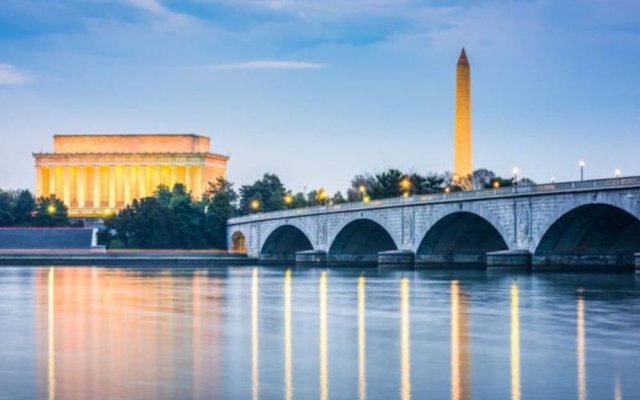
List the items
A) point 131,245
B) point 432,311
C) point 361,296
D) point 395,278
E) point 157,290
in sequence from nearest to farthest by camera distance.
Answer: point 432,311
point 361,296
point 157,290
point 395,278
point 131,245

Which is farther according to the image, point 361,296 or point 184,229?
point 184,229

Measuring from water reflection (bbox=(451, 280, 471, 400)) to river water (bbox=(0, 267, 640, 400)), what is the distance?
5 centimetres

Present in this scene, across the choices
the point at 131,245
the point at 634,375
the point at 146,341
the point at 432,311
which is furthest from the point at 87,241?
the point at 634,375

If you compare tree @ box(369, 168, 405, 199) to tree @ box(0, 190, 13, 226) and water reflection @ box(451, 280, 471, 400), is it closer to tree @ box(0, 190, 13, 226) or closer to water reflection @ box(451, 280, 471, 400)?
tree @ box(0, 190, 13, 226)

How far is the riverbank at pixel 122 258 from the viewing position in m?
129

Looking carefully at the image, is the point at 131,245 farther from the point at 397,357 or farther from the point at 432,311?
the point at 397,357

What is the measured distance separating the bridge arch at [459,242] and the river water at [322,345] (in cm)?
3970

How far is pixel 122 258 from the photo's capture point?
433ft

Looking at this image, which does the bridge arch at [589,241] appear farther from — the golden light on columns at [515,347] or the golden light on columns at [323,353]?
the golden light on columns at [323,353]

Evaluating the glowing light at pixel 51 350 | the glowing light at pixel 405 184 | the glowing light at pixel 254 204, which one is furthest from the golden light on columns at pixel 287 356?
the glowing light at pixel 254 204

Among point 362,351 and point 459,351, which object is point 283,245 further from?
point 362,351

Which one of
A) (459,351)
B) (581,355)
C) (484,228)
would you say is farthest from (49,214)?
(581,355)

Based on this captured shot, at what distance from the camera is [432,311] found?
4556 cm

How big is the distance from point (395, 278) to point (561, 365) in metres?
51.8
